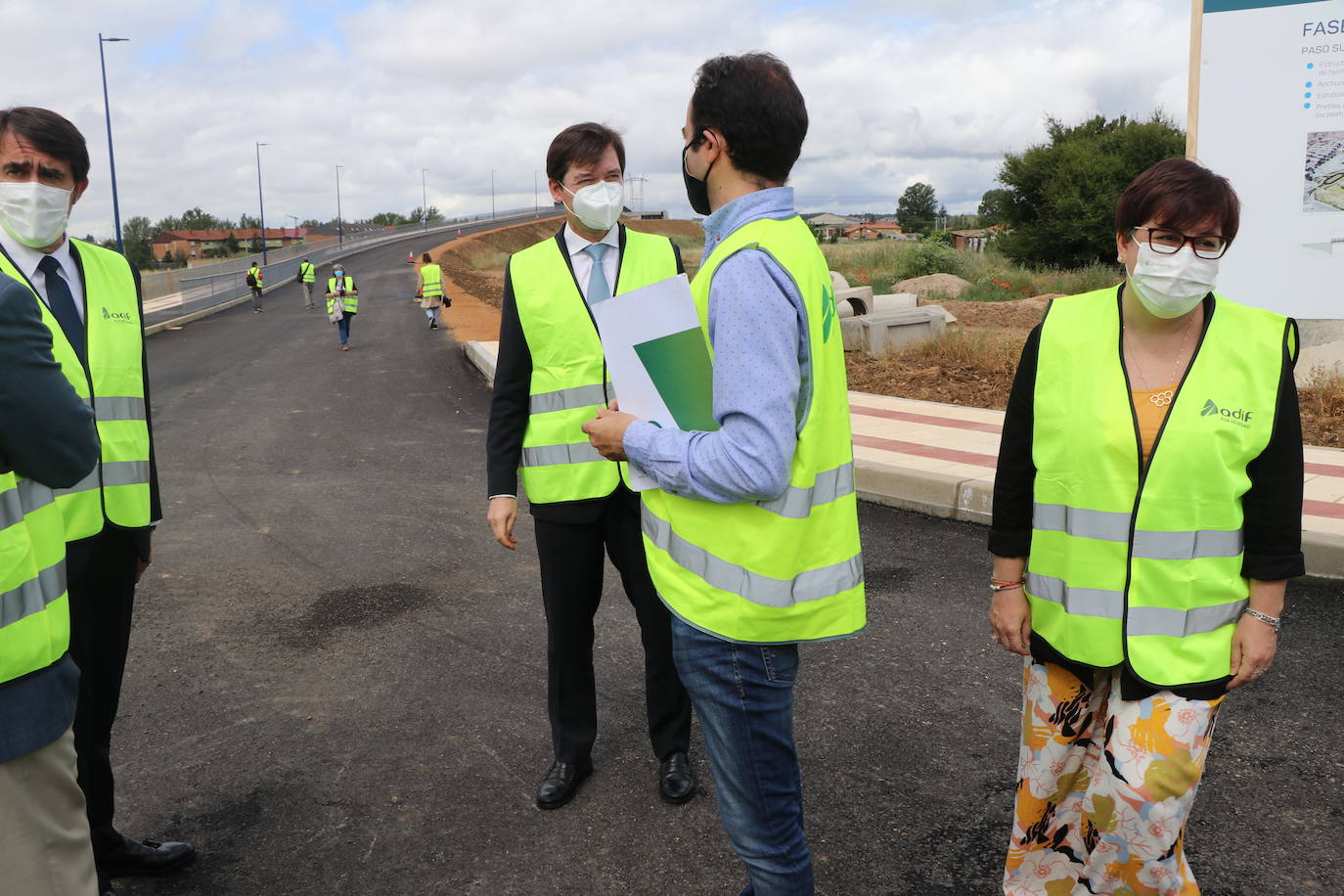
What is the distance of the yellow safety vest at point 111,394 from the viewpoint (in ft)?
9.33

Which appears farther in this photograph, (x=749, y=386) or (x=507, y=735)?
(x=507, y=735)

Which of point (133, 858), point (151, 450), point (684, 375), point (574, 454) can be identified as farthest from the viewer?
point (574, 454)

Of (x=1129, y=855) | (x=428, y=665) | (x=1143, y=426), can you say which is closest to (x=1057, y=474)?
(x=1143, y=426)

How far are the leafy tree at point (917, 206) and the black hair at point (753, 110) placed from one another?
124 metres

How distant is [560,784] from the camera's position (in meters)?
3.35

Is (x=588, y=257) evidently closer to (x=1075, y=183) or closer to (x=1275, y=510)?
(x=1275, y=510)

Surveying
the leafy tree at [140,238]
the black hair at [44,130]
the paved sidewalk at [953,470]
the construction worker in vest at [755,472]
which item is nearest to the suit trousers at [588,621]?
the construction worker in vest at [755,472]

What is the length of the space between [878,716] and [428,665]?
1964 mm

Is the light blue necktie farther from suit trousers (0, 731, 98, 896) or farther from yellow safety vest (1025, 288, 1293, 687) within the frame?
suit trousers (0, 731, 98, 896)

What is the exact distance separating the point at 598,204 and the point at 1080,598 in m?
1.94

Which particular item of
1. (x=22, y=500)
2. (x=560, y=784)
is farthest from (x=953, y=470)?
(x=22, y=500)

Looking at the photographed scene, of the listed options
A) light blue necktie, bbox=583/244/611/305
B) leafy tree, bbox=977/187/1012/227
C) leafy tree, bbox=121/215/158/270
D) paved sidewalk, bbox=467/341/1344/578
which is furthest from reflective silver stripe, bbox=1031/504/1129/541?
leafy tree, bbox=121/215/158/270

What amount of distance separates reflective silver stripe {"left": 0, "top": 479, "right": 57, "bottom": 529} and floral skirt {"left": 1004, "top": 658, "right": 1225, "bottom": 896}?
224cm

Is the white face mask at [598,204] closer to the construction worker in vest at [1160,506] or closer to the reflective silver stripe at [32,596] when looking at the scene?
the construction worker in vest at [1160,506]
